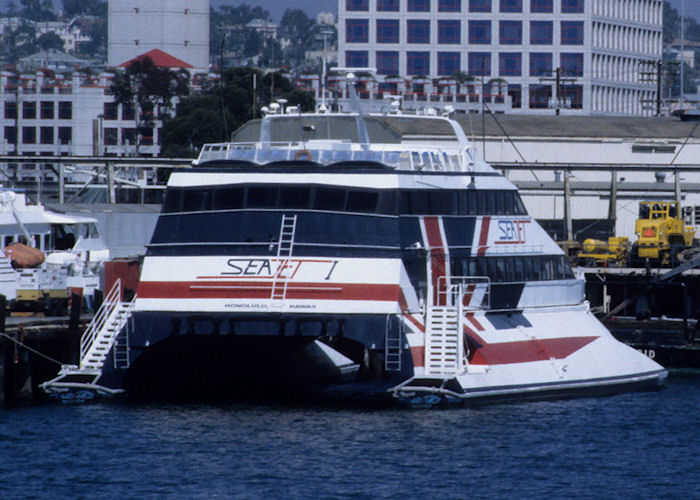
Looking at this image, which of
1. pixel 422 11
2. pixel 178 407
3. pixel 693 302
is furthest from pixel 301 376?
pixel 422 11

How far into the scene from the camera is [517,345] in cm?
4372

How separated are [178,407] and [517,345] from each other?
31.3 feet

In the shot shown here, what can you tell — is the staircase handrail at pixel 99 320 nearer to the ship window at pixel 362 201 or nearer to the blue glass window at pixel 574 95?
the ship window at pixel 362 201

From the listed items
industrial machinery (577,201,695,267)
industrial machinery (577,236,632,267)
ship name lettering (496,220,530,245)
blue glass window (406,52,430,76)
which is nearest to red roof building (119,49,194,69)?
blue glass window (406,52,430,76)

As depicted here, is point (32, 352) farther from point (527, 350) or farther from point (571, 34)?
point (571, 34)

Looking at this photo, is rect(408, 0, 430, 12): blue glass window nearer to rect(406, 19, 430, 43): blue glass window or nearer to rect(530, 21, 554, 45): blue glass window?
rect(406, 19, 430, 43): blue glass window

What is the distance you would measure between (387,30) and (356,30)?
3068 millimetres

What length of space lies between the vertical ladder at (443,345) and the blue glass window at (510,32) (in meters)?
116

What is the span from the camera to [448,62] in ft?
519

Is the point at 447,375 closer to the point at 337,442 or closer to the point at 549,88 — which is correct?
the point at 337,442

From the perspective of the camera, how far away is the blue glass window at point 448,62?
6216 inches

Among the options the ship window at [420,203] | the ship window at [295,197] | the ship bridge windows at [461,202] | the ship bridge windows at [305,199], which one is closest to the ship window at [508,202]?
the ship bridge windows at [461,202]

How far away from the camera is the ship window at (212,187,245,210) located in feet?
138

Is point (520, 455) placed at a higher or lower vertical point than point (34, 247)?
lower
